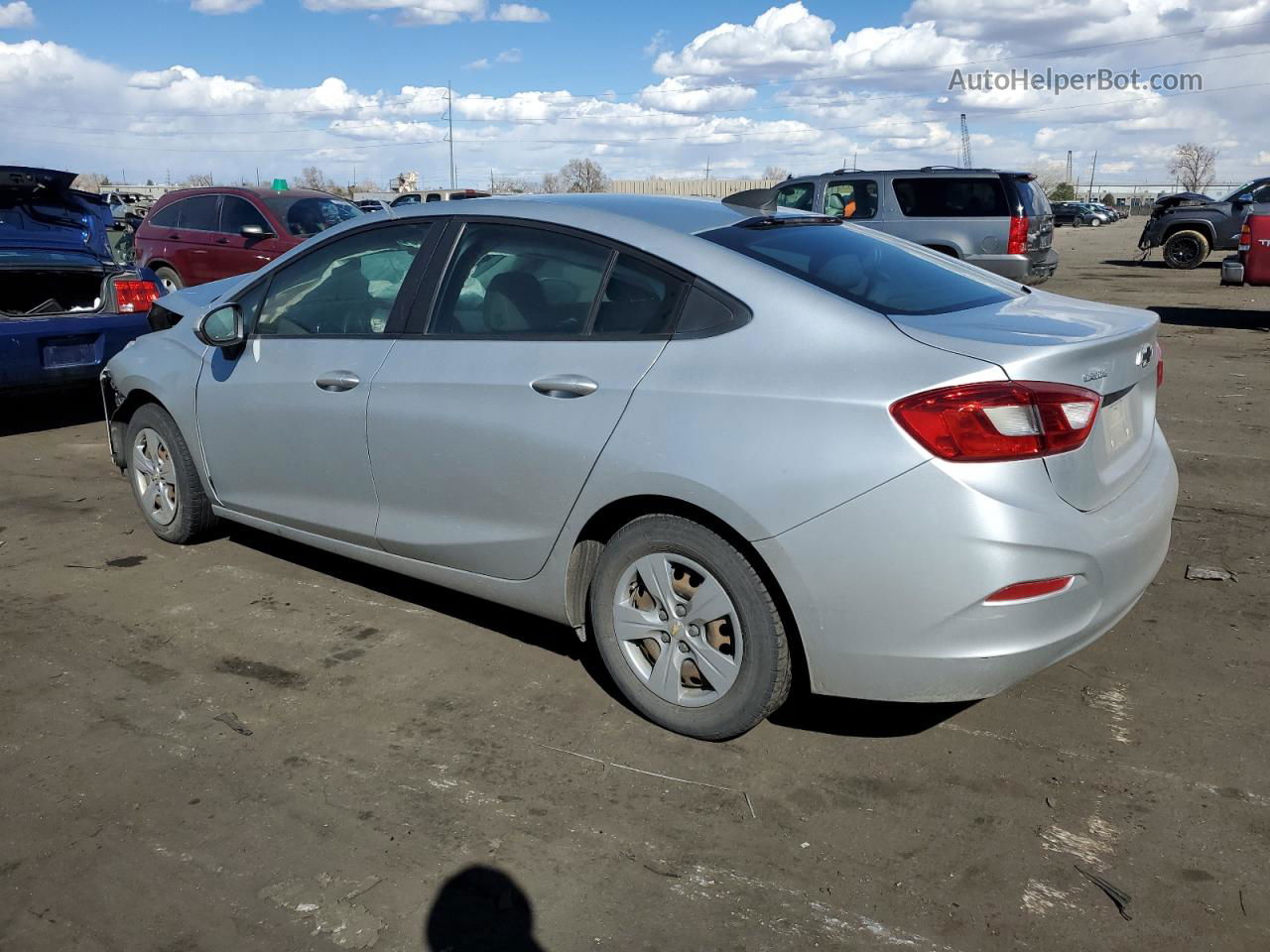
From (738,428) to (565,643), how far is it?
151 cm

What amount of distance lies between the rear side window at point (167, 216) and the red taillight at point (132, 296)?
607 cm

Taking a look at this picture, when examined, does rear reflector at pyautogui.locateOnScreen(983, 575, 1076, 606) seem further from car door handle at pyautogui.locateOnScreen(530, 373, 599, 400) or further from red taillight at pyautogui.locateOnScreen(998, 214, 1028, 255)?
red taillight at pyautogui.locateOnScreen(998, 214, 1028, 255)

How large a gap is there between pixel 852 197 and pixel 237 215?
8226 millimetres

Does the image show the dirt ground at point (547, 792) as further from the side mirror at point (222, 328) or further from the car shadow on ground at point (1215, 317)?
the car shadow on ground at point (1215, 317)

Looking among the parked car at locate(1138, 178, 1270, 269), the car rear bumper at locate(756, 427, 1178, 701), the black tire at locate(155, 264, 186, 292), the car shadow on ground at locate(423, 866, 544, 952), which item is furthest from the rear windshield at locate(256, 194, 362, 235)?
the parked car at locate(1138, 178, 1270, 269)

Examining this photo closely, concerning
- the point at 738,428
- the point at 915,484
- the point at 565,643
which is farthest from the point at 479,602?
the point at 915,484

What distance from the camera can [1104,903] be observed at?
2.70m

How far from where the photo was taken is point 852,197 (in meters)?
15.5

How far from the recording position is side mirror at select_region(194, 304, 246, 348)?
4.68m

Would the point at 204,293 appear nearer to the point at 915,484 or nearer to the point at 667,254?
the point at 667,254

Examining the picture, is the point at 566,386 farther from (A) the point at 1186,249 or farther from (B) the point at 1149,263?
(B) the point at 1149,263

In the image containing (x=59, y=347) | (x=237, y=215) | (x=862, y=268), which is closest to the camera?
(x=862, y=268)

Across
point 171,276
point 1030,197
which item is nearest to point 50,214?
point 171,276

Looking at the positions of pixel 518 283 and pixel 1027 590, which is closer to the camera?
pixel 1027 590
